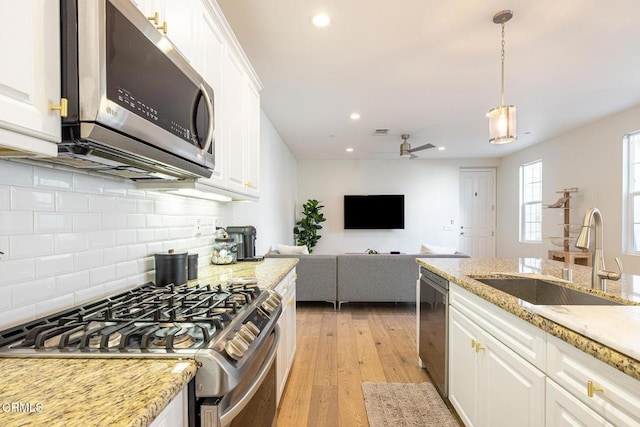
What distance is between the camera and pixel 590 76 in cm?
324

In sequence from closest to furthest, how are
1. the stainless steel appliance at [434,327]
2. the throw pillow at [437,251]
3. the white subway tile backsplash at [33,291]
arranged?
the white subway tile backsplash at [33,291]
the stainless steel appliance at [434,327]
the throw pillow at [437,251]

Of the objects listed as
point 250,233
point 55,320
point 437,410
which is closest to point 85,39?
point 55,320

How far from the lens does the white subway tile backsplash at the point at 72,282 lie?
3.67ft

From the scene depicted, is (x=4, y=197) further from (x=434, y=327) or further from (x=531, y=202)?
(x=531, y=202)

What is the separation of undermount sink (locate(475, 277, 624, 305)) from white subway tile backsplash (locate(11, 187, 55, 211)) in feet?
6.83

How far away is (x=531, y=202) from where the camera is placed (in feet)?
21.9

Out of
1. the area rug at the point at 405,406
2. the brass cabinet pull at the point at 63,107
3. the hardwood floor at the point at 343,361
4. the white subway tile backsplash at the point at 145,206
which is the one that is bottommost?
the hardwood floor at the point at 343,361

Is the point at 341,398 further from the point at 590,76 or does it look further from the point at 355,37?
the point at 590,76

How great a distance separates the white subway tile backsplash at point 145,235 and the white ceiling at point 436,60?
5.20 feet

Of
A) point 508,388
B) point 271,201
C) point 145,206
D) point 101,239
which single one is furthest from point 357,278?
point 101,239

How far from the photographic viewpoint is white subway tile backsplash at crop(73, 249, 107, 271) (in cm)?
120

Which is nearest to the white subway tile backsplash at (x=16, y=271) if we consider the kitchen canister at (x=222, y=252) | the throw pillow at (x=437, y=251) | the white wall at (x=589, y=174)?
the kitchen canister at (x=222, y=252)

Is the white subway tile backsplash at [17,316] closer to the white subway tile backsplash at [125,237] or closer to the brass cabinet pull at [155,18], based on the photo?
the white subway tile backsplash at [125,237]

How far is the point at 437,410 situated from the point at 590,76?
138 inches
